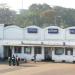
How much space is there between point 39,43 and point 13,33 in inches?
202

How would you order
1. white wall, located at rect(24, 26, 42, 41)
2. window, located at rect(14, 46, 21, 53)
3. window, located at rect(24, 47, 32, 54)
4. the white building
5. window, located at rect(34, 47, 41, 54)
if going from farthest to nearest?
white wall, located at rect(24, 26, 42, 41), window, located at rect(14, 46, 21, 53), window, located at rect(24, 47, 32, 54), window, located at rect(34, 47, 41, 54), the white building

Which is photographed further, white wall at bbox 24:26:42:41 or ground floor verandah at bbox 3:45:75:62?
white wall at bbox 24:26:42:41

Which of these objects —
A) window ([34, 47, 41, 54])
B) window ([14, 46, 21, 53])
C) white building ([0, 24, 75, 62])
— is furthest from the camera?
window ([14, 46, 21, 53])

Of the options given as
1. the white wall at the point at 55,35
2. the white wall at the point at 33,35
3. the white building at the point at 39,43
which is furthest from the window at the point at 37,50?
the white wall at the point at 55,35

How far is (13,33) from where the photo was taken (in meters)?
51.2

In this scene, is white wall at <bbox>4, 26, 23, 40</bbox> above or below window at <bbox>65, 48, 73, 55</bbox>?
above

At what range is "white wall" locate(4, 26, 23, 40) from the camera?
51094mm

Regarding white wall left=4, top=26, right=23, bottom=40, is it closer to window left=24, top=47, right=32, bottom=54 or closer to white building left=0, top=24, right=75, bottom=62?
white building left=0, top=24, right=75, bottom=62

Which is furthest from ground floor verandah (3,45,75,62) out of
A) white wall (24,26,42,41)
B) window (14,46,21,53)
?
white wall (24,26,42,41)

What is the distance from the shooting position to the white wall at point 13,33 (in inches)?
2012

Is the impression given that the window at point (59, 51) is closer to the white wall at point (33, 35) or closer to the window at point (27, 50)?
the white wall at point (33, 35)

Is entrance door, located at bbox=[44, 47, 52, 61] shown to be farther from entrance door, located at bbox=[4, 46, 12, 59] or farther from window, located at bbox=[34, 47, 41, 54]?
entrance door, located at bbox=[4, 46, 12, 59]

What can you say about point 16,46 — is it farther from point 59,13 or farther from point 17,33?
point 59,13

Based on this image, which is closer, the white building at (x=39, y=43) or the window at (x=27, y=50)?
the white building at (x=39, y=43)
